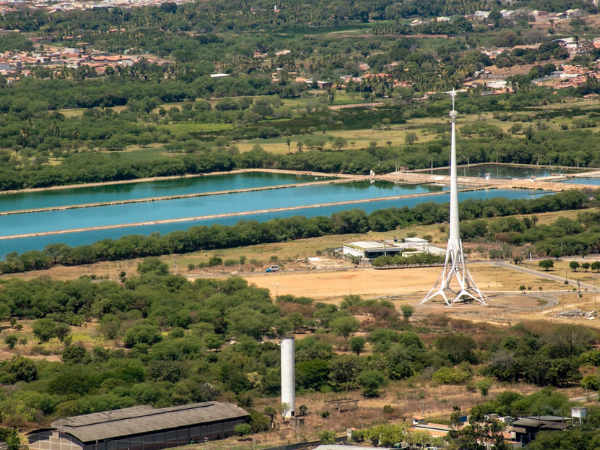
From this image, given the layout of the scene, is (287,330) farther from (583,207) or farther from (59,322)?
(583,207)

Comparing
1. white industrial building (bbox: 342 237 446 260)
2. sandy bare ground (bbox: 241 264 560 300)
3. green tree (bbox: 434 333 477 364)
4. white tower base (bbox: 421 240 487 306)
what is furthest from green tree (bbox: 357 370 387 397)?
white industrial building (bbox: 342 237 446 260)

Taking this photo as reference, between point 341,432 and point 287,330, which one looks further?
point 287,330

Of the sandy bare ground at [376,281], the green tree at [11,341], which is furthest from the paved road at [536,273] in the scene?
the green tree at [11,341]

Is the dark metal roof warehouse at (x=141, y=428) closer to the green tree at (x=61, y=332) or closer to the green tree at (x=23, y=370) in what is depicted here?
the green tree at (x=23, y=370)

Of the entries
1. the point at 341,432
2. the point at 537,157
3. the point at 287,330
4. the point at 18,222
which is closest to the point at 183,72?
the point at 537,157

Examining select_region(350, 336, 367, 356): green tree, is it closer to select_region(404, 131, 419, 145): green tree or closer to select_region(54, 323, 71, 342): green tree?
select_region(54, 323, 71, 342): green tree

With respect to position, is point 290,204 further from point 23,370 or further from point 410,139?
point 23,370

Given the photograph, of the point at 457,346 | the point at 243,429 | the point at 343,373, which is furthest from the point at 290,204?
the point at 243,429
